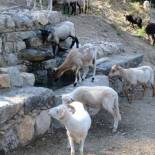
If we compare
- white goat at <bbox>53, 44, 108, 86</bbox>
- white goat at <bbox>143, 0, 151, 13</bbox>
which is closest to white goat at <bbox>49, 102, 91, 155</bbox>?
white goat at <bbox>53, 44, 108, 86</bbox>

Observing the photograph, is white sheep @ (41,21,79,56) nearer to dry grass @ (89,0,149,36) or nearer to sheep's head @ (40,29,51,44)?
sheep's head @ (40,29,51,44)

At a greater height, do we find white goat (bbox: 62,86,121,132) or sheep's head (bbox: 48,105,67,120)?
sheep's head (bbox: 48,105,67,120)

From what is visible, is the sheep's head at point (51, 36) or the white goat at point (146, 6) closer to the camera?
the sheep's head at point (51, 36)

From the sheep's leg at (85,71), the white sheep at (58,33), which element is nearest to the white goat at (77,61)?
the sheep's leg at (85,71)

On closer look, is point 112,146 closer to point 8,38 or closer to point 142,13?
point 8,38

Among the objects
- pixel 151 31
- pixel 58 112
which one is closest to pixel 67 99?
pixel 58 112

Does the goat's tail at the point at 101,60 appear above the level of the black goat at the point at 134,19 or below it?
above

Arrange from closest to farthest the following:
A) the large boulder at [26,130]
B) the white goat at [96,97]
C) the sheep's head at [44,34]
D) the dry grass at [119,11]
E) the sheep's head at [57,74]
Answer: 1. the large boulder at [26,130]
2. the white goat at [96,97]
3. the sheep's head at [57,74]
4. the sheep's head at [44,34]
5. the dry grass at [119,11]

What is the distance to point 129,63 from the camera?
1314 centimetres

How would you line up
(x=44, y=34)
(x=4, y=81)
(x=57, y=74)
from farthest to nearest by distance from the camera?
(x=44, y=34), (x=57, y=74), (x=4, y=81)

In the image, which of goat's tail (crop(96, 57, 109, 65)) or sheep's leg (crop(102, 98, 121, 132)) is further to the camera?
goat's tail (crop(96, 57, 109, 65))

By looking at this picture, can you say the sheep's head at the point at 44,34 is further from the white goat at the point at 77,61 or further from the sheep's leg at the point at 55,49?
the white goat at the point at 77,61

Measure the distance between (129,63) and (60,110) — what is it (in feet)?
19.6

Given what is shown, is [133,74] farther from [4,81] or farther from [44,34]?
[4,81]
